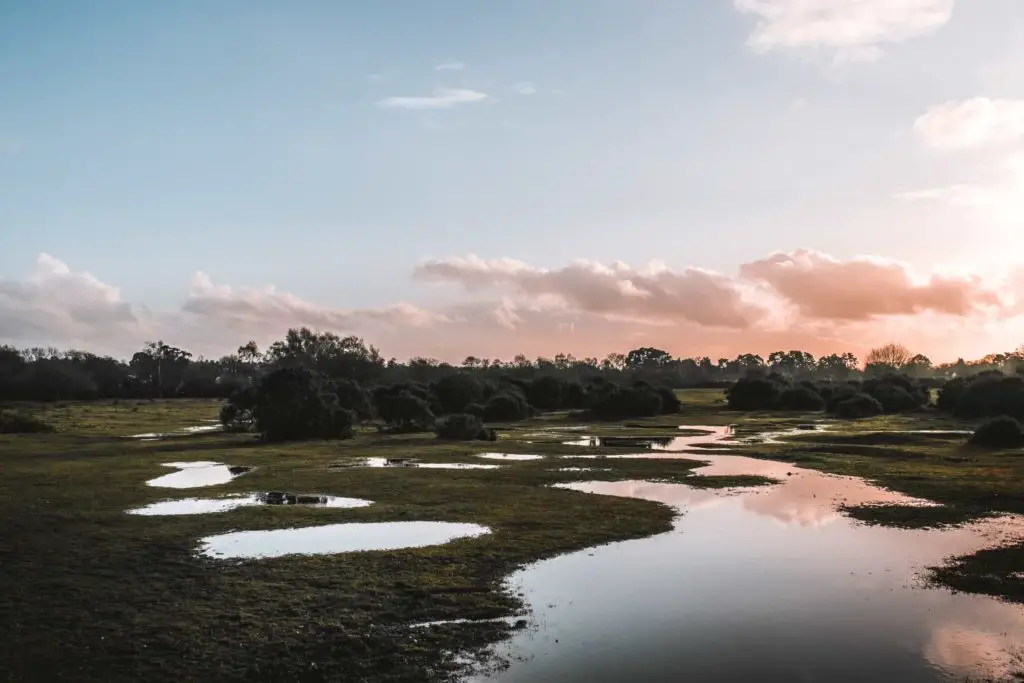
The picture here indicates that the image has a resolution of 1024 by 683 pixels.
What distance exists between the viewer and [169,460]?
145ft

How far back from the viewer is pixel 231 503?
2922 cm

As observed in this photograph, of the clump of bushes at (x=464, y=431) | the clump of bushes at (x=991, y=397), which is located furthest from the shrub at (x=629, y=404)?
the clump of bushes at (x=464, y=431)

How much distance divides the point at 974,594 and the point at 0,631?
752 inches

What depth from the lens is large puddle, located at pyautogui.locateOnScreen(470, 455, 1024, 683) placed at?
13062mm

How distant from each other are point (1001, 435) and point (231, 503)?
44045mm

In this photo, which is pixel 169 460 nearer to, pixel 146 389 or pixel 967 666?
pixel 967 666

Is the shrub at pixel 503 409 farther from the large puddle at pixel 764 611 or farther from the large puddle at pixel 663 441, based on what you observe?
the large puddle at pixel 764 611

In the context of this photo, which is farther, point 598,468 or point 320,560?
point 598,468

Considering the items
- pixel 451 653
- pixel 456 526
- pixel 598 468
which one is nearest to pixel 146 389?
pixel 598 468

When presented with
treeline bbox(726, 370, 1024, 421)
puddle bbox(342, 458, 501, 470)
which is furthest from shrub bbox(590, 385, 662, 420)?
puddle bbox(342, 458, 501, 470)

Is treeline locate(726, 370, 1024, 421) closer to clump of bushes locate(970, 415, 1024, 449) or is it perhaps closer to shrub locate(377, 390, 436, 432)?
clump of bushes locate(970, 415, 1024, 449)

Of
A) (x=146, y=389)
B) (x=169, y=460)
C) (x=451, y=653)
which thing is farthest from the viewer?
(x=146, y=389)

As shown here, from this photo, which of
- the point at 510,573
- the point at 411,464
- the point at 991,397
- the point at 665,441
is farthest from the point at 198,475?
the point at 991,397

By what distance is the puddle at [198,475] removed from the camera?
1375 inches
